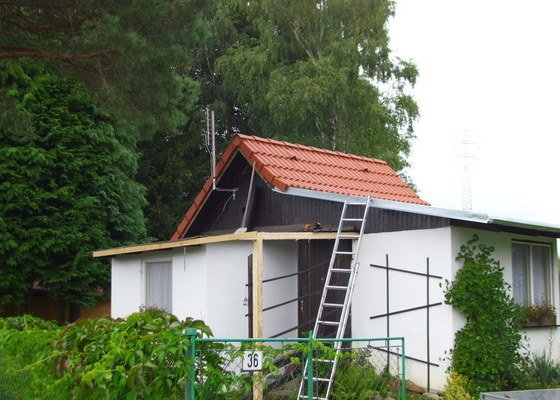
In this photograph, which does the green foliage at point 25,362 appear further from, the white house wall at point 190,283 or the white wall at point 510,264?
the white wall at point 510,264

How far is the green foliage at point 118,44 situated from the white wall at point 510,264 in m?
5.71

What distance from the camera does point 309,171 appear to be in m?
15.6

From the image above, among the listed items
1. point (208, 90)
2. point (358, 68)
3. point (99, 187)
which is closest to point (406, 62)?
point (358, 68)

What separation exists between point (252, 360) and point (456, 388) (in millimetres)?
5306

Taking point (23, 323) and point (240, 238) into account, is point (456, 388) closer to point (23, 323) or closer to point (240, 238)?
point (240, 238)

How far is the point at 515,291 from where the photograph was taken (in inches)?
551

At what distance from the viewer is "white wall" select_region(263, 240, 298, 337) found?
45.5ft

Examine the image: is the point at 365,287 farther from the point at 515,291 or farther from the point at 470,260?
the point at 515,291

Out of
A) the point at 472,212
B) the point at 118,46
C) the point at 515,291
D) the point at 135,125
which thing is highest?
the point at 118,46

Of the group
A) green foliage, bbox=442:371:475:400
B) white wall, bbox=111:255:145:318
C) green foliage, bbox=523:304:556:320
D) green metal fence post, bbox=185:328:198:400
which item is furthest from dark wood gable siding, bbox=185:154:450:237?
green metal fence post, bbox=185:328:198:400

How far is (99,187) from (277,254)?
1170cm

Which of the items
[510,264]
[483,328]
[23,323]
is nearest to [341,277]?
[483,328]

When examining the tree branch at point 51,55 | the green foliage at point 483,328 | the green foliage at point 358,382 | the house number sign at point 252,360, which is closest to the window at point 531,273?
the green foliage at point 483,328

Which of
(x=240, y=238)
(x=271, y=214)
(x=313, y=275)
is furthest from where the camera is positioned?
(x=271, y=214)
